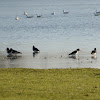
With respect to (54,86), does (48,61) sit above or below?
below

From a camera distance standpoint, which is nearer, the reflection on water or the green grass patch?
the green grass patch

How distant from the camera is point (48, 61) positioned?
26.4m

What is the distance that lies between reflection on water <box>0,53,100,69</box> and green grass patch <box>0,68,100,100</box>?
489cm

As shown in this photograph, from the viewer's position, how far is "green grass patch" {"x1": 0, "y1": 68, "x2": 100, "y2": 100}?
12734 millimetres

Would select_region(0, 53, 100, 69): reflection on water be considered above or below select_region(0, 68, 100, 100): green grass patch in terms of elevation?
below

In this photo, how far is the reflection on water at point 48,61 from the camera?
79.7ft

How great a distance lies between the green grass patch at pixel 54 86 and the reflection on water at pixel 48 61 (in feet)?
16.0

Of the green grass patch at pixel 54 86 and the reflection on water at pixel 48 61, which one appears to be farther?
the reflection on water at pixel 48 61

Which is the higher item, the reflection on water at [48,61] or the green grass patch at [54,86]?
the green grass patch at [54,86]

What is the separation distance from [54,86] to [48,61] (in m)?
11.7

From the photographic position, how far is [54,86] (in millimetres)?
14695

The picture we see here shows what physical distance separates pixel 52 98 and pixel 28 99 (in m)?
0.83

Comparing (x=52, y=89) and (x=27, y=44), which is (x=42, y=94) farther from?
(x=27, y=44)

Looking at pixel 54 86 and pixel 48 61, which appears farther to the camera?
pixel 48 61
